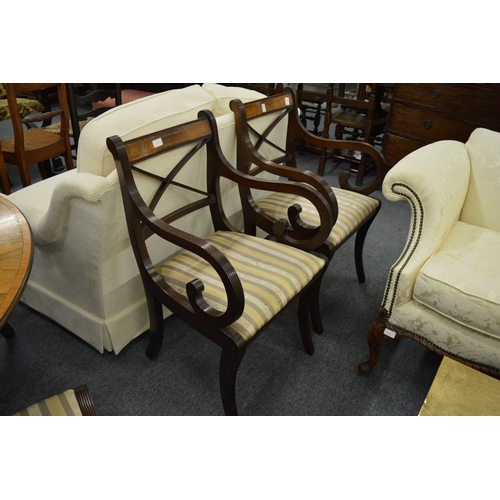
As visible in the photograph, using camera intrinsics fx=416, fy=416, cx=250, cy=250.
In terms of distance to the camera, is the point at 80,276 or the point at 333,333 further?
the point at 333,333

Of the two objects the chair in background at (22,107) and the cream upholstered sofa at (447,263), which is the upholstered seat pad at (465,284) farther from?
the chair in background at (22,107)

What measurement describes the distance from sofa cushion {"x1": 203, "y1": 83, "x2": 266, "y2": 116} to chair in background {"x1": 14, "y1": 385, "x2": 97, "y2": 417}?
130 centimetres

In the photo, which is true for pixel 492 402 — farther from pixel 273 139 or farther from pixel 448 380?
pixel 273 139

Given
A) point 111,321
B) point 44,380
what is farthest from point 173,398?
point 44,380

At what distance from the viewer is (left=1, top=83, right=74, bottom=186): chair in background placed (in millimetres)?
2496

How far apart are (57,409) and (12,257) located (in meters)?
0.39

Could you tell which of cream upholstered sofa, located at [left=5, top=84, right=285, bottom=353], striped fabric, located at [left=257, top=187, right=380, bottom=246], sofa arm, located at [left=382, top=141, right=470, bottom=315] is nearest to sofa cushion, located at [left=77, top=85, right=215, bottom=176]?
cream upholstered sofa, located at [left=5, top=84, right=285, bottom=353]

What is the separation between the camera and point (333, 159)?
3746mm

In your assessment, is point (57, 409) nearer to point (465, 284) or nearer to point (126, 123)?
point (126, 123)

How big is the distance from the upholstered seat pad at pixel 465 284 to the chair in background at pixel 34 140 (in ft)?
7.54

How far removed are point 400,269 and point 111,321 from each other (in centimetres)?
111

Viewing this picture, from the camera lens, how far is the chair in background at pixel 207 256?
123 centimetres

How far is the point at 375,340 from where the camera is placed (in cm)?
161

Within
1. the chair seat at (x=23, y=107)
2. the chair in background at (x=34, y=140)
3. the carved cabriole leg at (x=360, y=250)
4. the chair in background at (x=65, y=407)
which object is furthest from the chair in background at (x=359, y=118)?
the chair in background at (x=65, y=407)
